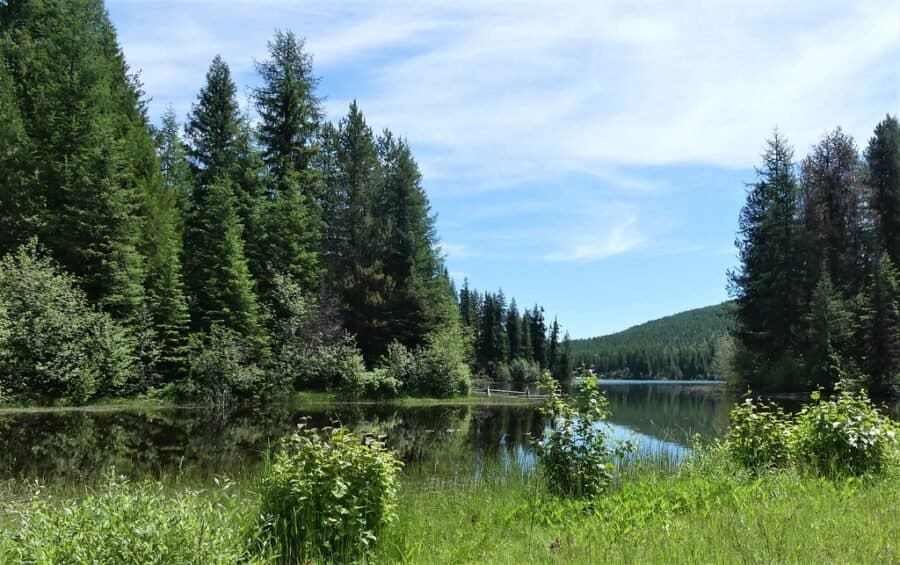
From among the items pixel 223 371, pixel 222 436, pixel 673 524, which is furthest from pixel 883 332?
pixel 223 371

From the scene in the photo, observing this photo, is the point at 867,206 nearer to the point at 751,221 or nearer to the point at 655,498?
the point at 751,221

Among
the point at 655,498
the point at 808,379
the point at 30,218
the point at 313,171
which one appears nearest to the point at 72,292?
the point at 30,218

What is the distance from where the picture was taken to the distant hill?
13275 centimetres

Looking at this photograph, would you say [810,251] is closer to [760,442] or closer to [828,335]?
[828,335]

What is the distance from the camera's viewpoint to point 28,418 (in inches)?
802

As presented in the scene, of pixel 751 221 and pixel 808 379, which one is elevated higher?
pixel 751 221

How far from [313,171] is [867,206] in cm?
3723

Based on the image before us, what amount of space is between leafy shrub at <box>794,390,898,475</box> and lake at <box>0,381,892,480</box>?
242 centimetres

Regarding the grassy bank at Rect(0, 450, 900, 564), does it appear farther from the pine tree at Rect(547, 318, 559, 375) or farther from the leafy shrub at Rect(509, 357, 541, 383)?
the pine tree at Rect(547, 318, 559, 375)

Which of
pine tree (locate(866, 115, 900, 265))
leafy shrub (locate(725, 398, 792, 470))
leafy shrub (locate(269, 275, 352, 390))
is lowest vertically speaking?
leafy shrub (locate(725, 398, 792, 470))

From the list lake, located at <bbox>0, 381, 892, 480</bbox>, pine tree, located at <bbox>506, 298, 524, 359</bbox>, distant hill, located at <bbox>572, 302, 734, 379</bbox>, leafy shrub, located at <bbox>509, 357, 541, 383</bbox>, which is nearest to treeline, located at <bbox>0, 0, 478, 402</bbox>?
lake, located at <bbox>0, 381, 892, 480</bbox>

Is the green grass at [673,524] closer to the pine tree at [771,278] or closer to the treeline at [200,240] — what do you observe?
the treeline at [200,240]

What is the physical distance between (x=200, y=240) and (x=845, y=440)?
34.9 m

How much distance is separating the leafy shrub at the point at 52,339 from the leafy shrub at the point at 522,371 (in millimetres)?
50759
